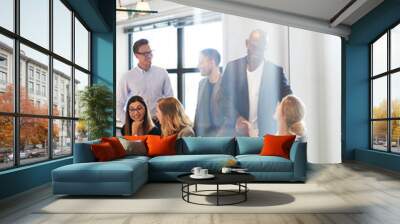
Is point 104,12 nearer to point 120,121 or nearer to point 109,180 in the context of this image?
point 120,121

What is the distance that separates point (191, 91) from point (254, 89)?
1.50 m

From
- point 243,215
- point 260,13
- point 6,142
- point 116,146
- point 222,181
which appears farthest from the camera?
point 260,13

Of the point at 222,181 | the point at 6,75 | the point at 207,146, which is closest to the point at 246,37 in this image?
the point at 207,146

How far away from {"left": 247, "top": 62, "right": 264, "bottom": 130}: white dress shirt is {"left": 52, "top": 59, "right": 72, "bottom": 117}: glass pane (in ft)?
13.0

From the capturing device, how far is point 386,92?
26.3 feet

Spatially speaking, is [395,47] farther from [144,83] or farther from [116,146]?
[116,146]

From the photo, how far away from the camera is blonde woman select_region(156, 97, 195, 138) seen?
8.80m

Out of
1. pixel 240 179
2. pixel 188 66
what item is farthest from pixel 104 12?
pixel 240 179

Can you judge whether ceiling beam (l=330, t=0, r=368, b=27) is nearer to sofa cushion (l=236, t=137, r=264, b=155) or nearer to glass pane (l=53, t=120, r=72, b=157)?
sofa cushion (l=236, t=137, r=264, b=155)

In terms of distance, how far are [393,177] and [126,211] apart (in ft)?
15.5

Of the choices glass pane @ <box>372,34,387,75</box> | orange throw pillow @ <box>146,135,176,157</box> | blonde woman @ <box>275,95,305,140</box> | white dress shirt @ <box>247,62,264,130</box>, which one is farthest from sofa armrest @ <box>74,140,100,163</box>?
glass pane @ <box>372,34,387,75</box>

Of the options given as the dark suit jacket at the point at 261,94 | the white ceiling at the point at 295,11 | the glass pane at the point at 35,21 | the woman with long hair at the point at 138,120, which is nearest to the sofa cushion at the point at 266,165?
the dark suit jacket at the point at 261,94

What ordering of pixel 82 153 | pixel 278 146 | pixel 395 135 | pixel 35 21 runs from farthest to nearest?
pixel 395 135
pixel 278 146
pixel 35 21
pixel 82 153

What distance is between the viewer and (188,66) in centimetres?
903
